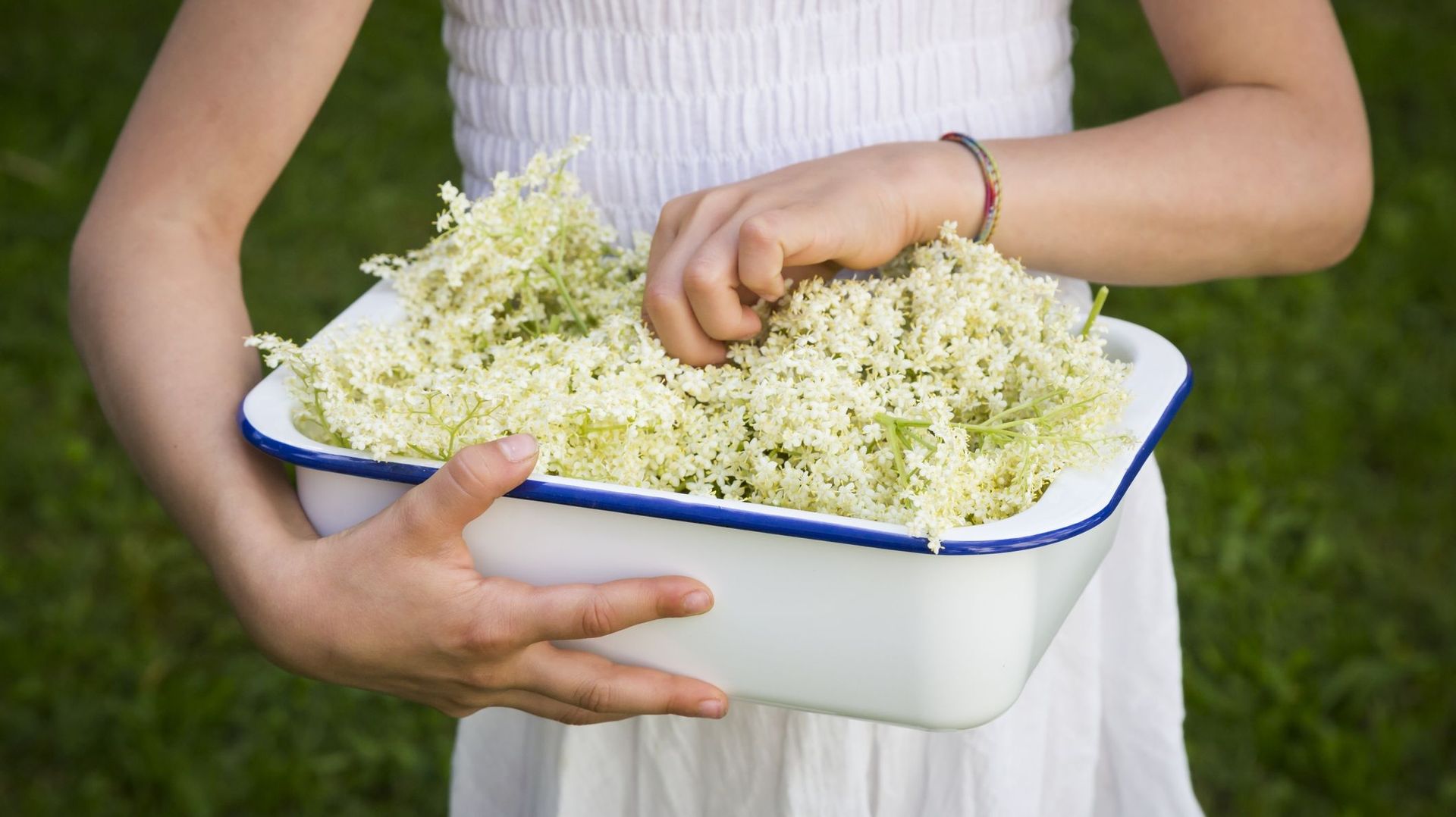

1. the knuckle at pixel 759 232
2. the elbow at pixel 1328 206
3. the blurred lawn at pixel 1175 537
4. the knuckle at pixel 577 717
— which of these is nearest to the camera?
the knuckle at pixel 759 232

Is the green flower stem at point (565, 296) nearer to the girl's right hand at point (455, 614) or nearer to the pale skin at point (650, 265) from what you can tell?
the pale skin at point (650, 265)

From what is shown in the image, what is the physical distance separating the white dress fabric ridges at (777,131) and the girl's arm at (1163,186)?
145 millimetres

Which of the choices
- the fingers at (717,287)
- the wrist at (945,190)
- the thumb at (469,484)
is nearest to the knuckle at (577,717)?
the thumb at (469,484)

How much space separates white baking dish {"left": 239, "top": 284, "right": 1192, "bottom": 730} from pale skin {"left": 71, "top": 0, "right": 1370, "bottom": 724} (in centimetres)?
3

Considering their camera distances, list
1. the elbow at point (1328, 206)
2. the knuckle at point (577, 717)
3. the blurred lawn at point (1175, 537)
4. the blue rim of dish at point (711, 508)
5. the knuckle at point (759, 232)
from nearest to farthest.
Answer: the blue rim of dish at point (711, 508) < the knuckle at point (759, 232) < the knuckle at point (577, 717) < the elbow at point (1328, 206) < the blurred lawn at point (1175, 537)

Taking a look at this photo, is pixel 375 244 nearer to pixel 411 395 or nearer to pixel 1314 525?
pixel 1314 525

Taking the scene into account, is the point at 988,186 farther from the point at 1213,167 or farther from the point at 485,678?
the point at 485,678

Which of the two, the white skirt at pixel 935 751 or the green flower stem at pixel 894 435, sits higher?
the green flower stem at pixel 894 435

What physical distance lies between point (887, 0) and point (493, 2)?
37 cm

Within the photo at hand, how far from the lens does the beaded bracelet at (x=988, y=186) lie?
104 centimetres

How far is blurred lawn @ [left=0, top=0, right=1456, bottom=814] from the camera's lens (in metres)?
2.40

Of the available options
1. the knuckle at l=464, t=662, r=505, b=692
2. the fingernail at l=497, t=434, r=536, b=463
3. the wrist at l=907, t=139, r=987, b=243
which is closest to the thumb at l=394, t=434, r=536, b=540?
the fingernail at l=497, t=434, r=536, b=463

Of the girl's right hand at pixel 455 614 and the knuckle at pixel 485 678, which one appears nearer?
the girl's right hand at pixel 455 614

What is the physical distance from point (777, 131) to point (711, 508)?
1.66 feet
